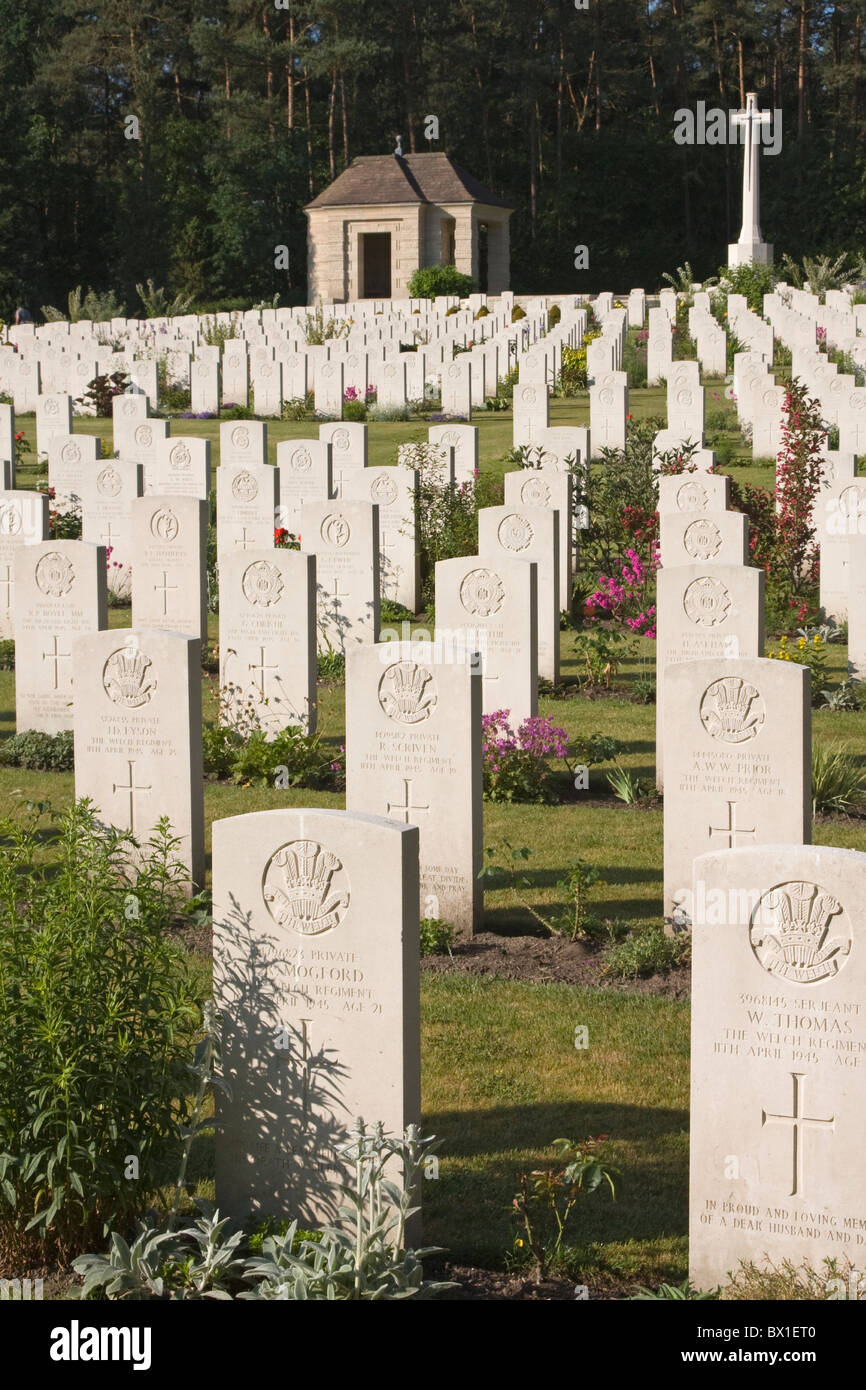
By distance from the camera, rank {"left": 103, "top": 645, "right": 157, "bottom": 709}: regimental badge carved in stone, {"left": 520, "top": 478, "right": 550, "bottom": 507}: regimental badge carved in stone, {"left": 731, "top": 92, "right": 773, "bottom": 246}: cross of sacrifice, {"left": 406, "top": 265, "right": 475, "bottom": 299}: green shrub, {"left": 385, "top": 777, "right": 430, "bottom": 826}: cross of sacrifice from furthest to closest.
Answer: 1. {"left": 406, "top": 265, "right": 475, "bottom": 299}: green shrub
2. {"left": 731, "top": 92, "right": 773, "bottom": 246}: cross of sacrifice
3. {"left": 520, "top": 478, "right": 550, "bottom": 507}: regimental badge carved in stone
4. {"left": 103, "top": 645, "right": 157, "bottom": 709}: regimental badge carved in stone
5. {"left": 385, "top": 777, "right": 430, "bottom": 826}: cross of sacrifice

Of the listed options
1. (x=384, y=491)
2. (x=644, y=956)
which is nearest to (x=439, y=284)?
(x=384, y=491)

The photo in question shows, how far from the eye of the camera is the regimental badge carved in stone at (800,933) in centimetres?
448

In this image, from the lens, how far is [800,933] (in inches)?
178

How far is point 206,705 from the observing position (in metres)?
11.7

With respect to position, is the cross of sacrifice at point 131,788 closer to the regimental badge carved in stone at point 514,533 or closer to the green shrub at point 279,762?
the green shrub at point 279,762

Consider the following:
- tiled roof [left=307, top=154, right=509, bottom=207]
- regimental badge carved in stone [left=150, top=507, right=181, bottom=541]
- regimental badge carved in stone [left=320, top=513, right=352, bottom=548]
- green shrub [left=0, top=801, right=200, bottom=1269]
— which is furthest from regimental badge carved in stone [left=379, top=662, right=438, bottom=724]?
tiled roof [left=307, top=154, right=509, bottom=207]

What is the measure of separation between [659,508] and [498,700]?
4114 millimetres

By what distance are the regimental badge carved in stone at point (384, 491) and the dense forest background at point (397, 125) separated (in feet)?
124

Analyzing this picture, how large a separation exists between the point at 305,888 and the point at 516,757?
4647 millimetres

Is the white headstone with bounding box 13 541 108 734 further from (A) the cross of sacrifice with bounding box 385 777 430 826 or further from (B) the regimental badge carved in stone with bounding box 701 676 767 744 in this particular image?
(B) the regimental badge carved in stone with bounding box 701 676 767 744

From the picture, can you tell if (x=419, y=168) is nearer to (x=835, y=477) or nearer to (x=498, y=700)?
(x=835, y=477)

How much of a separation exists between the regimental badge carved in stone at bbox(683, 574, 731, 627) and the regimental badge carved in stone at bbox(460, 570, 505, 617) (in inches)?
44.7

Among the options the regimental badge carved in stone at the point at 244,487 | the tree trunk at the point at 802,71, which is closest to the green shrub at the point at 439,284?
the tree trunk at the point at 802,71

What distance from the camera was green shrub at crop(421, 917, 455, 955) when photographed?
7.47 metres
